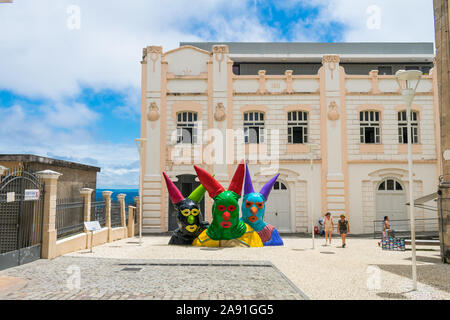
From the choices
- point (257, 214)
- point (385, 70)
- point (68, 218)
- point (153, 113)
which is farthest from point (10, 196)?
point (385, 70)

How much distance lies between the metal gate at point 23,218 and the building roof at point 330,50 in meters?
17.7

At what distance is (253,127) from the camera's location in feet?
64.6

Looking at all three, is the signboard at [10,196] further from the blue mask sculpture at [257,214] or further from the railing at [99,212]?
the blue mask sculpture at [257,214]

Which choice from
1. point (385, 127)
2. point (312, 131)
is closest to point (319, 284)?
point (312, 131)

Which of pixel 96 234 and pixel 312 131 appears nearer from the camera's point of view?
pixel 96 234

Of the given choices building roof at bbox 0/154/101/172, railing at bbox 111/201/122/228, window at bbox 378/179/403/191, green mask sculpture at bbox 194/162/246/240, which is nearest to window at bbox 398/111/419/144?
window at bbox 378/179/403/191

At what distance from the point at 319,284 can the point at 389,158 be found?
46.3ft

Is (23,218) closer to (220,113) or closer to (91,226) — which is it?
(91,226)

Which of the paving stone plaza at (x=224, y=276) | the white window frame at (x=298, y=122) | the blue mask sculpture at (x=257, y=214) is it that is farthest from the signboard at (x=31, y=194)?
the white window frame at (x=298, y=122)

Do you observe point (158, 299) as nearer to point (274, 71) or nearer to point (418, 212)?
point (418, 212)

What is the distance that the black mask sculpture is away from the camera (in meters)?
13.0

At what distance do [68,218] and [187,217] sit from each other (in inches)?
166

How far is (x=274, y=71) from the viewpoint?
24.5m

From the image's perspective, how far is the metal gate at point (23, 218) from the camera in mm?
9023
